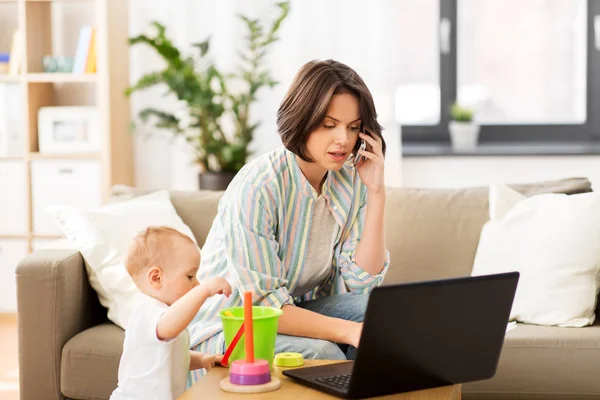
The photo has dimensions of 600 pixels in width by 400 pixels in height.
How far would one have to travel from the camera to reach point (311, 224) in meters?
2.14

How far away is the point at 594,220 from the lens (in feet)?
8.78

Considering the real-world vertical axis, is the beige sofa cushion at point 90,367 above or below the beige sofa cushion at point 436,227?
below

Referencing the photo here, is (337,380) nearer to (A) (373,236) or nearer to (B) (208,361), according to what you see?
(B) (208,361)

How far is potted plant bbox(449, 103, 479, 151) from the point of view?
4.45m

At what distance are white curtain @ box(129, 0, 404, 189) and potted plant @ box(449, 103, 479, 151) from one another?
13.3 inches

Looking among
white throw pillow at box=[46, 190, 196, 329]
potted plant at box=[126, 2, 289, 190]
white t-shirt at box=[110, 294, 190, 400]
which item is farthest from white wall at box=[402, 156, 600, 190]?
white t-shirt at box=[110, 294, 190, 400]

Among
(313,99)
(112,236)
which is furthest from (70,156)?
(313,99)

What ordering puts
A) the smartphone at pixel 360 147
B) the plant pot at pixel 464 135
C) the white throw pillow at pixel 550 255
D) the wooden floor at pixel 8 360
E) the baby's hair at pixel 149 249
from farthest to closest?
the plant pot at pixel 464 135
the wooden floor at pixel 8 360
the white throw pillow at pixel 550 255
the smartphone at pixel 360 147
the baby's hair at pixel 149 249

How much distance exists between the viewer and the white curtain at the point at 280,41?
4348 mm

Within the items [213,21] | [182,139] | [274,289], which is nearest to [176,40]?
[213,21]

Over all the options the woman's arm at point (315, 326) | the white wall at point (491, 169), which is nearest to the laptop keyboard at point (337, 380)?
the woman's arm at point (315, 326)

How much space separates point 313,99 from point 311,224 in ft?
1.07

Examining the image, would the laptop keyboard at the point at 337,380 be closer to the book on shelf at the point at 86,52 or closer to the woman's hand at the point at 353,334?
the woman's hand at the point at 353,334

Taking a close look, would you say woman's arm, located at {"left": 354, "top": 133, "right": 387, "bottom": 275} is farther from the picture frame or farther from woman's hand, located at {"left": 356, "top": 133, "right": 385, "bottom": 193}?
the picture frame
